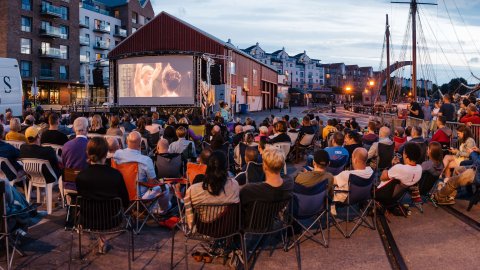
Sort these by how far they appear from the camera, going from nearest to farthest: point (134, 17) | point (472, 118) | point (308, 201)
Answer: point (308, 201) < point (472, 118) < point (134, 17)

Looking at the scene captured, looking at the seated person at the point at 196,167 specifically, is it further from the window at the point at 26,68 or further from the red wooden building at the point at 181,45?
the window at the point at 26,68

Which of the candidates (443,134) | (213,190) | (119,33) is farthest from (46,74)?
(213,190)

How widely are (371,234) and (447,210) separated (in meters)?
2.02

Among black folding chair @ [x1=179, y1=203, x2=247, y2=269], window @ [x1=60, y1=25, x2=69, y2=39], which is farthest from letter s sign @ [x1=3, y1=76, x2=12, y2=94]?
window @ [x1=60, y1=25, x2=69, y2=39]

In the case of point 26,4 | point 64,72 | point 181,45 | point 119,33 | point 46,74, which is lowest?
point 46,74

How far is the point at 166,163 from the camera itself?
674cm

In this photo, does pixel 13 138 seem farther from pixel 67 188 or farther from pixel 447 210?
pixel 447 210

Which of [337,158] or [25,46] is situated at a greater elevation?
[25,46]

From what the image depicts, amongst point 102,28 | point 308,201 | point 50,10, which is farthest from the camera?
point 102,28

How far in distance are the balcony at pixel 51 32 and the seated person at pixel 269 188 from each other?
1928 inches

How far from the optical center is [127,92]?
94.3 feet

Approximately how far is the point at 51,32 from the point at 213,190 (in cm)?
4980

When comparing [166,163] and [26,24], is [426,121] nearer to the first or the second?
[166,163]

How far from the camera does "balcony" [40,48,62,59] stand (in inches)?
1859
